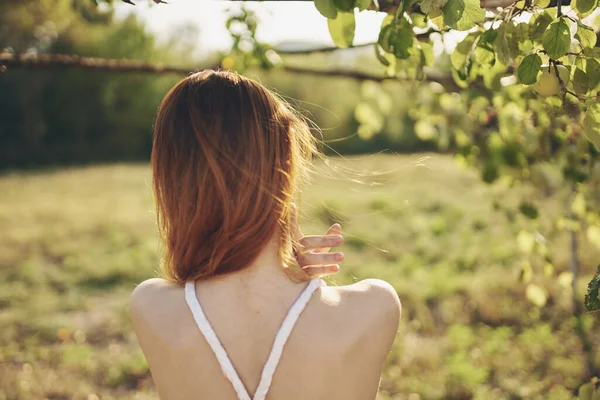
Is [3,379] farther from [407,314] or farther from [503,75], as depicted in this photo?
[503,75]

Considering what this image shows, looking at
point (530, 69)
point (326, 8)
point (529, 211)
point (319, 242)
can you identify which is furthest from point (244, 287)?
point (529, 211)

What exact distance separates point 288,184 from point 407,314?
3629 millimetres

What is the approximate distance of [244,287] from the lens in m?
1.15

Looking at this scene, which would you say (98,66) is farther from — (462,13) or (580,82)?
(580,82)

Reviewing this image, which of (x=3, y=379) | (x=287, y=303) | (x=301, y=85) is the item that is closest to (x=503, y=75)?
(x=287, y=303)

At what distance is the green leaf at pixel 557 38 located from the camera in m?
0.97

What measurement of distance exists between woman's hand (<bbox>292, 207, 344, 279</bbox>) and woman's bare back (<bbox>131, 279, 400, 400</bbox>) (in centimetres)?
9

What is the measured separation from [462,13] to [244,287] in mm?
622

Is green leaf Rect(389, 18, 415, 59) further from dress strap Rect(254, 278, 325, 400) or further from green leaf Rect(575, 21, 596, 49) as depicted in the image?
dress strap Rect(254, 278, 325, 400)

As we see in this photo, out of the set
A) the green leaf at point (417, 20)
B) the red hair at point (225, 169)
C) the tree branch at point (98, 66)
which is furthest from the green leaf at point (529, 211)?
the red hair at point (225, 169)

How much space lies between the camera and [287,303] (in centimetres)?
114

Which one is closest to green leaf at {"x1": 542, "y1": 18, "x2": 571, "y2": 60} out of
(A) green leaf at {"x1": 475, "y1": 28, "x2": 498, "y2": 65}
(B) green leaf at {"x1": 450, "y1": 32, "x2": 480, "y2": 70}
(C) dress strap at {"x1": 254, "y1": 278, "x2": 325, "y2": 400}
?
(A) green leaf at {"x1": 475, "y1": 28, "x2": 498, "y2": 65}

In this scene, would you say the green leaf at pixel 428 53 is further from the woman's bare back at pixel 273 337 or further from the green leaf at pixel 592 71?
the woman's bare back at pixel 273 337

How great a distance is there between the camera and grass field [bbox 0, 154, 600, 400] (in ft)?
11.2
